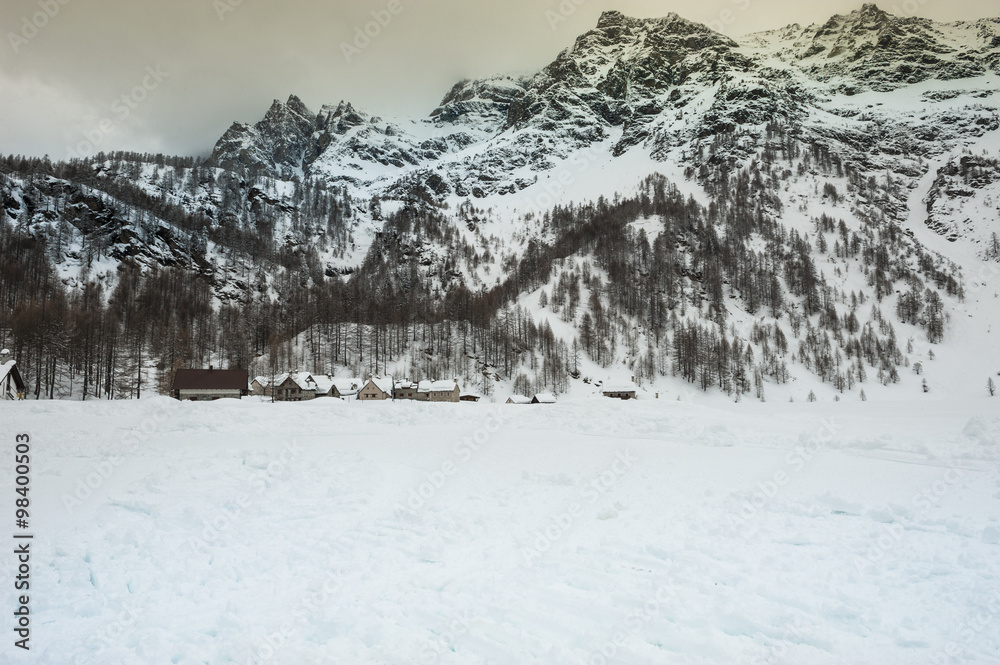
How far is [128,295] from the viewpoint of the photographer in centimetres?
11088

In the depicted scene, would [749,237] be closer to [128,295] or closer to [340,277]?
[340,277]

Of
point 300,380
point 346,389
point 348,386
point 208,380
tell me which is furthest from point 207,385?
point 348,386

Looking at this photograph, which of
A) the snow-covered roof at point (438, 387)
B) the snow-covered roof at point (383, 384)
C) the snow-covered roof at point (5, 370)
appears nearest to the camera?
the snow-covered roof at point (5, 370)

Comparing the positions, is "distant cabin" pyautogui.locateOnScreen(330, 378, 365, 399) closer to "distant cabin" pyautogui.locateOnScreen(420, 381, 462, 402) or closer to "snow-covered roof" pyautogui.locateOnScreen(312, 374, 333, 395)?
"snow-covered roof" pyautogui.locateOnScreen(312, 374, 333, 395)

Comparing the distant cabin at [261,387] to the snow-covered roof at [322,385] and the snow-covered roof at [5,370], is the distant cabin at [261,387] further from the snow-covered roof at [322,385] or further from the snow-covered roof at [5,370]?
the snow-covered roof at [5,370]

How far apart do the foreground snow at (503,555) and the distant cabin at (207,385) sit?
176ft

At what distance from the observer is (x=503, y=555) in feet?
28.7

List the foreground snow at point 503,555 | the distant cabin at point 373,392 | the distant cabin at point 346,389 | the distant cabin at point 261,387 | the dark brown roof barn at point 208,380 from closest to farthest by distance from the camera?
the foreground snow at point 503,555, the dark brown roof barn at point 208,380, the distant cabin at point 373,392, the distant cabin at point 261,387, the distant cabin at point 346,389

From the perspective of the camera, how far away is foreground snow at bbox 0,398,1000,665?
6004 millimetres

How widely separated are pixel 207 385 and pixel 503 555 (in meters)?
70.4

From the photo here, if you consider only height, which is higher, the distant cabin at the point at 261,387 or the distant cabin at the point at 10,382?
the distant cabin at the point at 10,382

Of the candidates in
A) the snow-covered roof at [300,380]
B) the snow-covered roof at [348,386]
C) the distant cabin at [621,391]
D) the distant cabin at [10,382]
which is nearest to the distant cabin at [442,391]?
the snow-covered roof at [348,386]

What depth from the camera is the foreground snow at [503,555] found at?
6.00m

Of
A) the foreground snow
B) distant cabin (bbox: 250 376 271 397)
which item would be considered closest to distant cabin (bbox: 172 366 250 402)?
distant cabin (bbox: 250 376 271 397)
